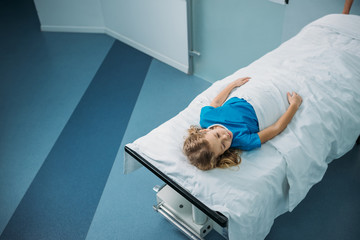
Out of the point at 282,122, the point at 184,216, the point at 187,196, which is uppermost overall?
the point at 282,122

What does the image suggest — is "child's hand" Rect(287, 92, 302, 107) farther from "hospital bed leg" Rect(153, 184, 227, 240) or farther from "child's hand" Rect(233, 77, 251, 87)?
"hospital bed leg" Rect(153, 184, 227, 240)

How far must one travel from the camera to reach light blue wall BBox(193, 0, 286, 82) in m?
2.44

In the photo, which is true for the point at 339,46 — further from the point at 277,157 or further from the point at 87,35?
the point at 87,35

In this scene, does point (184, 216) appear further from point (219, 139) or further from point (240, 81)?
point (240, 81)

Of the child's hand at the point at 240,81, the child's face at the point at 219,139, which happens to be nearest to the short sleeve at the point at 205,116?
the child's face at the point at 219,139

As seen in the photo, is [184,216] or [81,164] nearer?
[184,216]

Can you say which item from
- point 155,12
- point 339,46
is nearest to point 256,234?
point 339,46

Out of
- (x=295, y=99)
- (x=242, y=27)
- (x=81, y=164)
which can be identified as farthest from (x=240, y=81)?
(x=81, y=164)

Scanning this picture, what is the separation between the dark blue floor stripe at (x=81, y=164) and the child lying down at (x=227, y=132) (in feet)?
3.19

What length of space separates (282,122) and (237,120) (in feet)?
0.76

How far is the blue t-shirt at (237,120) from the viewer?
152cm

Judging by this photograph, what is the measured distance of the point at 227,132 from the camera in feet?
4.99

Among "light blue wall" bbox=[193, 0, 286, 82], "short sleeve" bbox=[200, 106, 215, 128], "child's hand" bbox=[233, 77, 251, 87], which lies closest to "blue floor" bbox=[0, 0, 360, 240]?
"light blue wall" bbox=[193, 0, 286, 82]

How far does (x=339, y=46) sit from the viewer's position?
1982 millimetres
